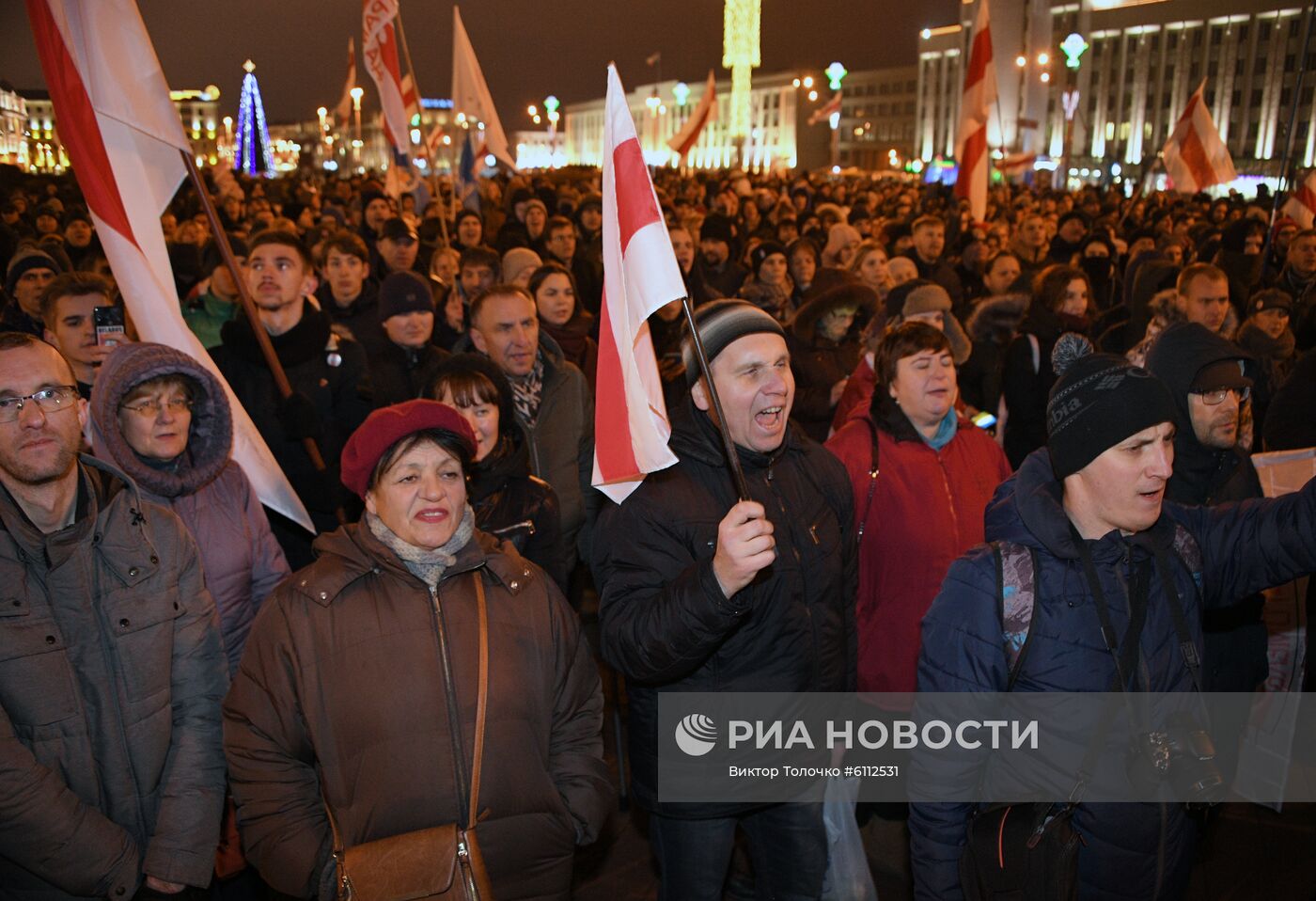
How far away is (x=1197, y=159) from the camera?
1174cm

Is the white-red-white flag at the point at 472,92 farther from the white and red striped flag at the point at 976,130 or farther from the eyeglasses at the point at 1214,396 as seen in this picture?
the eyeglasses at the point at 1214,396

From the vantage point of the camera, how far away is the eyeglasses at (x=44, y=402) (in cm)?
266

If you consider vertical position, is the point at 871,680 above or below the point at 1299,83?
below

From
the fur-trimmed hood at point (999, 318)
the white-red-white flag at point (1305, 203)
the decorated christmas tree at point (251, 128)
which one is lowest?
the fur-trimmed hood at point (999, 318)

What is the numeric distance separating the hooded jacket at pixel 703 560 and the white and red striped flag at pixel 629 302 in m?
0.26

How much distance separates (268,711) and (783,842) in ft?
5.07

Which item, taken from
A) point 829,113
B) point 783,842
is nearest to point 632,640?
point 783,842

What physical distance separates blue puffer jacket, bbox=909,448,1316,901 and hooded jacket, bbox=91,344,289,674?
2.14m

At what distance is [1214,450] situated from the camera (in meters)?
3.60

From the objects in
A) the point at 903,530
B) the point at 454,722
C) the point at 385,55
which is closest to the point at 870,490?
the point at 903,530

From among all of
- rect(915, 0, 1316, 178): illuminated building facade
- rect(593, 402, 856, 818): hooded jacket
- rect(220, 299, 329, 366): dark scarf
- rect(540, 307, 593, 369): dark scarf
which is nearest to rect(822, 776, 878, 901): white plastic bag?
rect(593, 402, 856, 818): hooded jacket

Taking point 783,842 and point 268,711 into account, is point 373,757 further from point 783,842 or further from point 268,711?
point 783,842

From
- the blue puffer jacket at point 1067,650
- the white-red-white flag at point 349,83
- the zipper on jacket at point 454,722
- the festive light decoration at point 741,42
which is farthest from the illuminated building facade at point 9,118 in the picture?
the festive light decoration at point 741,42

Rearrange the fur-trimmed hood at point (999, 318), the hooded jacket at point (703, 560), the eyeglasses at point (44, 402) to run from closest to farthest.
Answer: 1. the eyeglasses at point (44, 402)
2. the hooded jacket at point (703, 560)
3. the fur-trimmed hood at point (999, 318)
